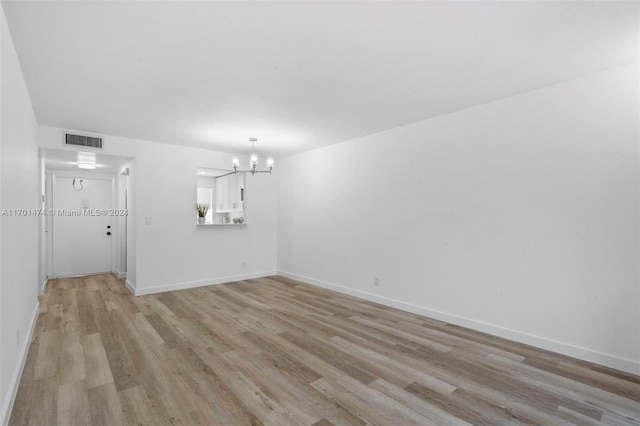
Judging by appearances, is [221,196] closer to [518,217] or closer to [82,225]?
[82,225]

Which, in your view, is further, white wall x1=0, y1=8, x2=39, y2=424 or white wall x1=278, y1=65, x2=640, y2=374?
white wall x1=278, y1=65, x2=640, y2=374

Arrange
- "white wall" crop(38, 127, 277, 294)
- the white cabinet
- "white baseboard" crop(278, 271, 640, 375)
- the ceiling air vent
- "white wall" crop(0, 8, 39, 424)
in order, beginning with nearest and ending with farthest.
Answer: "white wall" crop(0, 8, 39, 424), "white baseboard" crop(278, 271, 640, 375), the ceiling air vent, "white wall" crop(38, 127, 277, 294), the white cabinet

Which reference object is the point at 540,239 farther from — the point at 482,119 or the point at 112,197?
the point at 112,197

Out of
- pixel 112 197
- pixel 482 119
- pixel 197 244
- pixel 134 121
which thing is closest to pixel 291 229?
pixel 197 244

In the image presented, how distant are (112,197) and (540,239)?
8.17 metres

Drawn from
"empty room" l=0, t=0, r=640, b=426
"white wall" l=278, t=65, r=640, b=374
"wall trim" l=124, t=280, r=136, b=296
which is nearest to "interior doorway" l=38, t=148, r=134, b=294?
"wall trim" l=124, t=280, r=136, b=296

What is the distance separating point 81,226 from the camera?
22.2 feet

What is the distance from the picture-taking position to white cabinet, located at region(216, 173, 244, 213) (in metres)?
6.46

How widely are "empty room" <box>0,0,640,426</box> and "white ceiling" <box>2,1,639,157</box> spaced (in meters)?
0.02

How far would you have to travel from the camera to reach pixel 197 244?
5590 mm

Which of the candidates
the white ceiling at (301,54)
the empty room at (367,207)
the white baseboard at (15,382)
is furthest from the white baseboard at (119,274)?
the white ceiling at (301,54)

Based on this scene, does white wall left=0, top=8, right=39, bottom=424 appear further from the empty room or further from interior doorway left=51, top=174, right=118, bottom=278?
interior doorway left=51, top=174, right=118, bottom=278

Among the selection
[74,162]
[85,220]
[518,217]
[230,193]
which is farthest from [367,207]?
[85,220]

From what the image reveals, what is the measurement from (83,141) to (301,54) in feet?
12.7
